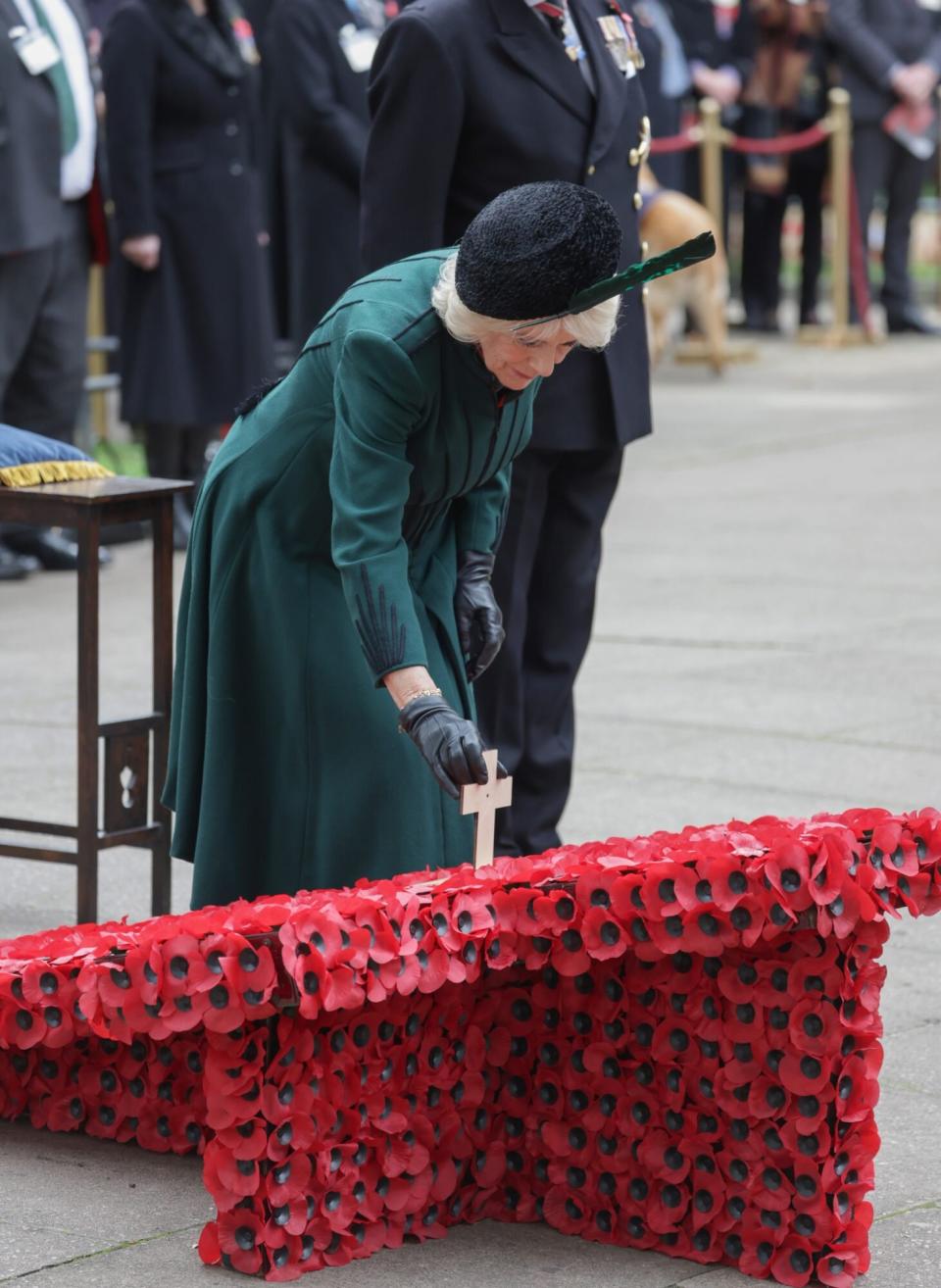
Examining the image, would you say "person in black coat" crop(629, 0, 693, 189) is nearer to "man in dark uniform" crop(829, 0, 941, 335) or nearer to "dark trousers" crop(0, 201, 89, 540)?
"man in dark uniform" crop(829, 0, 941, 335)

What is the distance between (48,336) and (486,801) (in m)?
5.34

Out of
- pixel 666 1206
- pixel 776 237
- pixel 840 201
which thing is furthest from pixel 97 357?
pixel 666 1206

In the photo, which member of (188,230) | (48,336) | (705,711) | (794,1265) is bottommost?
(705,711)

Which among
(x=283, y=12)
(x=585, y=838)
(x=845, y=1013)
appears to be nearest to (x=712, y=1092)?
(x=845, y=1013)

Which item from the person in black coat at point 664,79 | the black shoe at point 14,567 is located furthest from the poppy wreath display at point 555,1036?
the person in black coat at point 664,79

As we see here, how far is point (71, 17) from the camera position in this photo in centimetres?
816

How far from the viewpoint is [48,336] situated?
840 cm

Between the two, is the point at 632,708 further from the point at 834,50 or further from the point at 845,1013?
the point at 834,50

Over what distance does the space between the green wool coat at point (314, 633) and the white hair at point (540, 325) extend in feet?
0.22

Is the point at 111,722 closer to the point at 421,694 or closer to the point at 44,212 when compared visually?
the point at 421,694

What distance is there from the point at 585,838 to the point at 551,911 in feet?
7.15

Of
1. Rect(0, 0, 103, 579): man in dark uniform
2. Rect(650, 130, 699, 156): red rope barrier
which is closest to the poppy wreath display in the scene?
Rect(0, 0, 103, 579): man in dark uniform

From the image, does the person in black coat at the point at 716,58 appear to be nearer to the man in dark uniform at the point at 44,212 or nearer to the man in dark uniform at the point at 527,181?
the man in dark uniform at the point at 44,212

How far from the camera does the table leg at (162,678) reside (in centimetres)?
464
